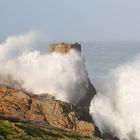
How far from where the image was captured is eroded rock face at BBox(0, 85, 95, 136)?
4988 centimetres

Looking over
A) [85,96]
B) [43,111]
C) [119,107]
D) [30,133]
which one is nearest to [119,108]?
[119,107]

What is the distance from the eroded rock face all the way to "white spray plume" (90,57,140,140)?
4622mm

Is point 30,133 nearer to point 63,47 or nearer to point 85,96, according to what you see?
point 85,96

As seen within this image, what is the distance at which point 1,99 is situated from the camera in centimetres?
5134

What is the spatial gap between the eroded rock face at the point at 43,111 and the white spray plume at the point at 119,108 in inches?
182

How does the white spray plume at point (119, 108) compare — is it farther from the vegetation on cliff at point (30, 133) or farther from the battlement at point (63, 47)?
the vegetation on cliff at point (30, 133)

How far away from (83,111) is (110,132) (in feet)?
9.96

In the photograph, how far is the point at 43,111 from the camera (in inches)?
1988

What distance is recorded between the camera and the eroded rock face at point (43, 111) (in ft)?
164

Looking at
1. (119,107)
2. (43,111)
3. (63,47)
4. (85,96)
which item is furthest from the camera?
(119,107)

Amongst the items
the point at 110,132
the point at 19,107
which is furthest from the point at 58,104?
the point at 110,132

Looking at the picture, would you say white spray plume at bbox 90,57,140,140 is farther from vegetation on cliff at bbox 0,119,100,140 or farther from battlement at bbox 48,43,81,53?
vegetation on cliff at bbox 0,119,100,140

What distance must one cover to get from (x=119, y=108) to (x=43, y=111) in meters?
12.7

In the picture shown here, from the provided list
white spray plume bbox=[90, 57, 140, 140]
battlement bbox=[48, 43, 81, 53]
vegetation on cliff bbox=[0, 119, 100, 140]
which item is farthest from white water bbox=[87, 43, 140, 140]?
vegetation on cliff bbox=[0, 119, 100, 140]
